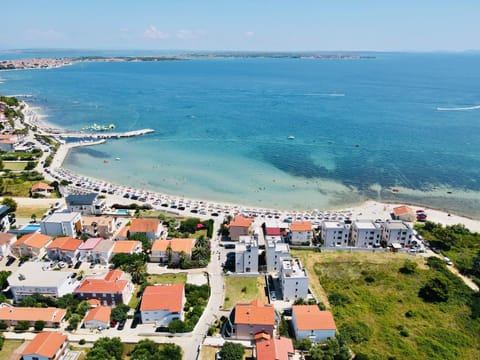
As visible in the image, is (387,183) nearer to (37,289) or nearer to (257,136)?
(257,136)

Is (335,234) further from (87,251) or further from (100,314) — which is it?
(87,251)

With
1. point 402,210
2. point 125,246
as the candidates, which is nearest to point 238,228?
point 125,246

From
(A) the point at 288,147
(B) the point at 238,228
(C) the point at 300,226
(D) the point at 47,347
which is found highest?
(A) the point at 288,147

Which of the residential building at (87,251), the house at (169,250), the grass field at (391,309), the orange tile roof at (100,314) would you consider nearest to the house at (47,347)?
the orange tile roof at (100,314)

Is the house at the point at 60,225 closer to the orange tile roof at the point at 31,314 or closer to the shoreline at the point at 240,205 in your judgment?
the shoreline at the point at 240,205

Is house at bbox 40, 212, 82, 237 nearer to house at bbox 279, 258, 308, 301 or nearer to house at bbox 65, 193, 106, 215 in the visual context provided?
house at bbox 65, 193, 106, 215
